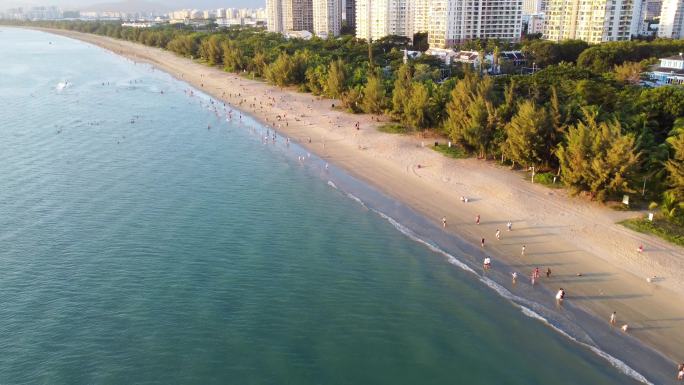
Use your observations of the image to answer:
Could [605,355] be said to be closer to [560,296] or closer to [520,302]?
[560,296]

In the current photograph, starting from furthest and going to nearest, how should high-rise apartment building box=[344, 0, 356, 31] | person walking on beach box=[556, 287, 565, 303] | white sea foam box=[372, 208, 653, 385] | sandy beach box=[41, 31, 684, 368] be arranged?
1. high-rise apartment building box=[344, 0, 356, 31]
2. person walking on beach box=[556, 287, 565, 303]
3. sandy beach box=[41, 31, 684, 368]
4. white sea foam box=[372, 208, 653, 385]

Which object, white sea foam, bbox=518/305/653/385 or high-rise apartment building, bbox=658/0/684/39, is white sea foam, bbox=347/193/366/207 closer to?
white sea foam, bbox=518/305/653/385

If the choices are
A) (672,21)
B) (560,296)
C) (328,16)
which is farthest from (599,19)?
(560,296)

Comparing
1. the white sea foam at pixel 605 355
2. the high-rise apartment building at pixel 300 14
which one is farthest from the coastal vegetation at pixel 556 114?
the high-rise apartment building at pixel 300 14

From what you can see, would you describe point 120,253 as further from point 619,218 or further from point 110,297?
point 619,218

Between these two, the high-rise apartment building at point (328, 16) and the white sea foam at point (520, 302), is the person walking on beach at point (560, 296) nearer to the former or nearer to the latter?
the white sea foam at point (520, 302)

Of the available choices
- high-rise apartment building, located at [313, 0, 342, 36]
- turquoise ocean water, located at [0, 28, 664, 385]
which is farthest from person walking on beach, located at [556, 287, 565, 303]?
high-rise apartment building, located at [313, 0, 342, 36]

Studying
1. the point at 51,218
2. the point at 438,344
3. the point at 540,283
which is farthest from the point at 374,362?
the point at 51,218
